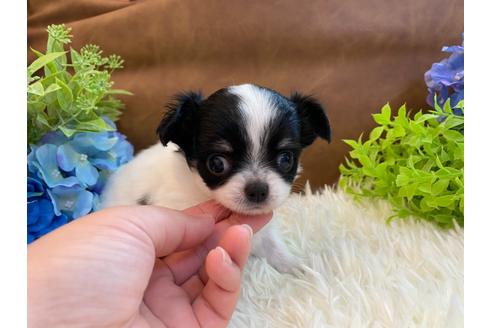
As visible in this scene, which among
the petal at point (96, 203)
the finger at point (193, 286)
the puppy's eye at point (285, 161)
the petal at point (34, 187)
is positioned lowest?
the finger at point (193, 286)

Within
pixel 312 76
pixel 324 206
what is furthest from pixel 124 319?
pixel 312 76

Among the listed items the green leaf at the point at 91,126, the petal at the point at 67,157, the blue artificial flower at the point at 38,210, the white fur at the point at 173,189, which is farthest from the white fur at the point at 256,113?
the blue artificial flower at the point at 38,210

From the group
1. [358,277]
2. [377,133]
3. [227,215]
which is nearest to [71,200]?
[227,215]

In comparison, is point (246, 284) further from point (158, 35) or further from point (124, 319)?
point (158, 35)

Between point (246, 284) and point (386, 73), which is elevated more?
point (386, 73)

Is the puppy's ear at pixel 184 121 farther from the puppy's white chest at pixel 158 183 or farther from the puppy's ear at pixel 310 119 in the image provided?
the puppy's ear at pixel 310 119

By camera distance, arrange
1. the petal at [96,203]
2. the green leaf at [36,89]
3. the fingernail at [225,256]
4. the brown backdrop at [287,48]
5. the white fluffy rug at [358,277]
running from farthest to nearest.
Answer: the brown backdrop at [287,48]
the petal at [96,203]
the green leaf at [36,89]
the white fluffy rug at [358,277]
the fingernail at [225,256]

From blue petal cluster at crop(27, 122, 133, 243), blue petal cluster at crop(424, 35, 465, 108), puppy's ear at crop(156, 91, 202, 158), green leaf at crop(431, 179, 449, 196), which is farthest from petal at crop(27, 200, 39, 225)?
blue petal cluster at crop(424, 35, 465, 108)

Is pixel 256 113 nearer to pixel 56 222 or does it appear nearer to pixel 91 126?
pixel 91 126
